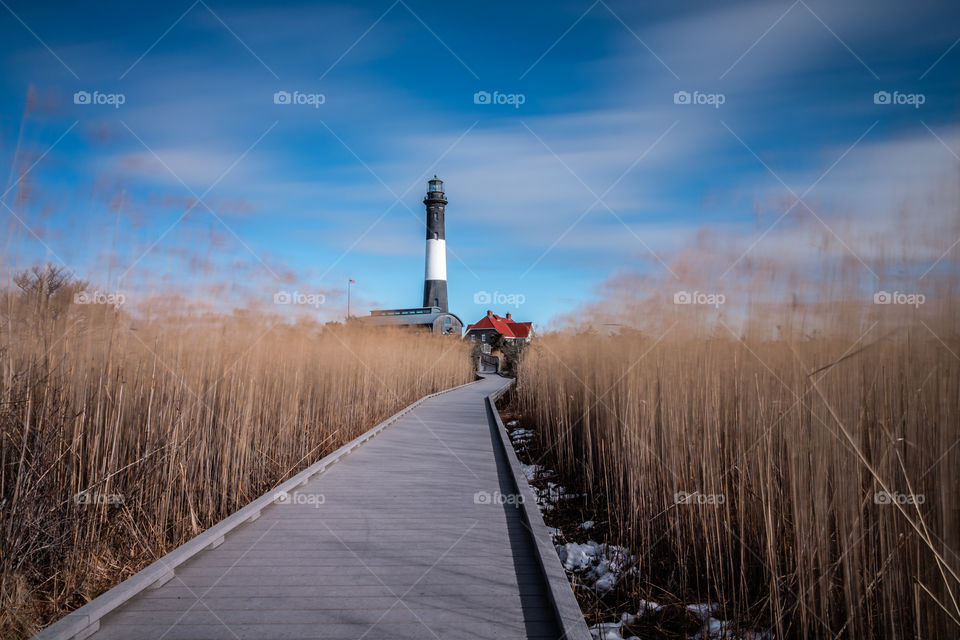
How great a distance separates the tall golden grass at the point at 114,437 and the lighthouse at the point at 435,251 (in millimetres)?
25866

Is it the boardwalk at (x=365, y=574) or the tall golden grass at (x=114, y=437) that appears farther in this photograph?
the tall golden grass at (x=114, y=437)

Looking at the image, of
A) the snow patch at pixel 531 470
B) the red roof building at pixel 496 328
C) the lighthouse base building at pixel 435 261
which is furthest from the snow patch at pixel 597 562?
the red roof building at pixel 496 328

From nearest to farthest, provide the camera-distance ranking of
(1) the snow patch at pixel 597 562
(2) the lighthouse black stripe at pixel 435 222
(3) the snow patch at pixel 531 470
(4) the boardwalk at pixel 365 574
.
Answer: (4) the boardwalk at pixel 365 574 < (1) the snow patch at pixel 597 562 < (3) the snow patch at pixel 531 470 < (2) the lighthouse black stripe at pixel 435 222

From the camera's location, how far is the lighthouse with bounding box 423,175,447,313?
30.4 metres

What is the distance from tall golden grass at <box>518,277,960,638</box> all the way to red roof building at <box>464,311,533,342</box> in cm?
3716

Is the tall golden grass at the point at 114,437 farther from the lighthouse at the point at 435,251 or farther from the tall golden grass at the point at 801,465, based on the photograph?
the lighthouse at the point at 435,251

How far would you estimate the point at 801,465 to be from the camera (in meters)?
2.10

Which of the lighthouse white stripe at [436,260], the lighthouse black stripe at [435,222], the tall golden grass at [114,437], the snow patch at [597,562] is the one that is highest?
the lighthouse black stripe at [435,222]

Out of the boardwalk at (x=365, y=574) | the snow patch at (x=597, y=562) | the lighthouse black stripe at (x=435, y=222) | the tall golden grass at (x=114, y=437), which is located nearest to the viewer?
the boardwalk at (x=365, y=574)

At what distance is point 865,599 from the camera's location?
197 centimetres

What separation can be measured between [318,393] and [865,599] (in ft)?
15.6

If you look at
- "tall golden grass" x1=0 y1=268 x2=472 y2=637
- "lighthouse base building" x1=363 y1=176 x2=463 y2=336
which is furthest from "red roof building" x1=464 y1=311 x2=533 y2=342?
"tall golden grass" x1=0 y1=268 x2=472 y2=637

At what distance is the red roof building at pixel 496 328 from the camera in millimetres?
41938

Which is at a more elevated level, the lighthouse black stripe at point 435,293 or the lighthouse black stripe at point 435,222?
the lighthouse black stripe at point 435,222
